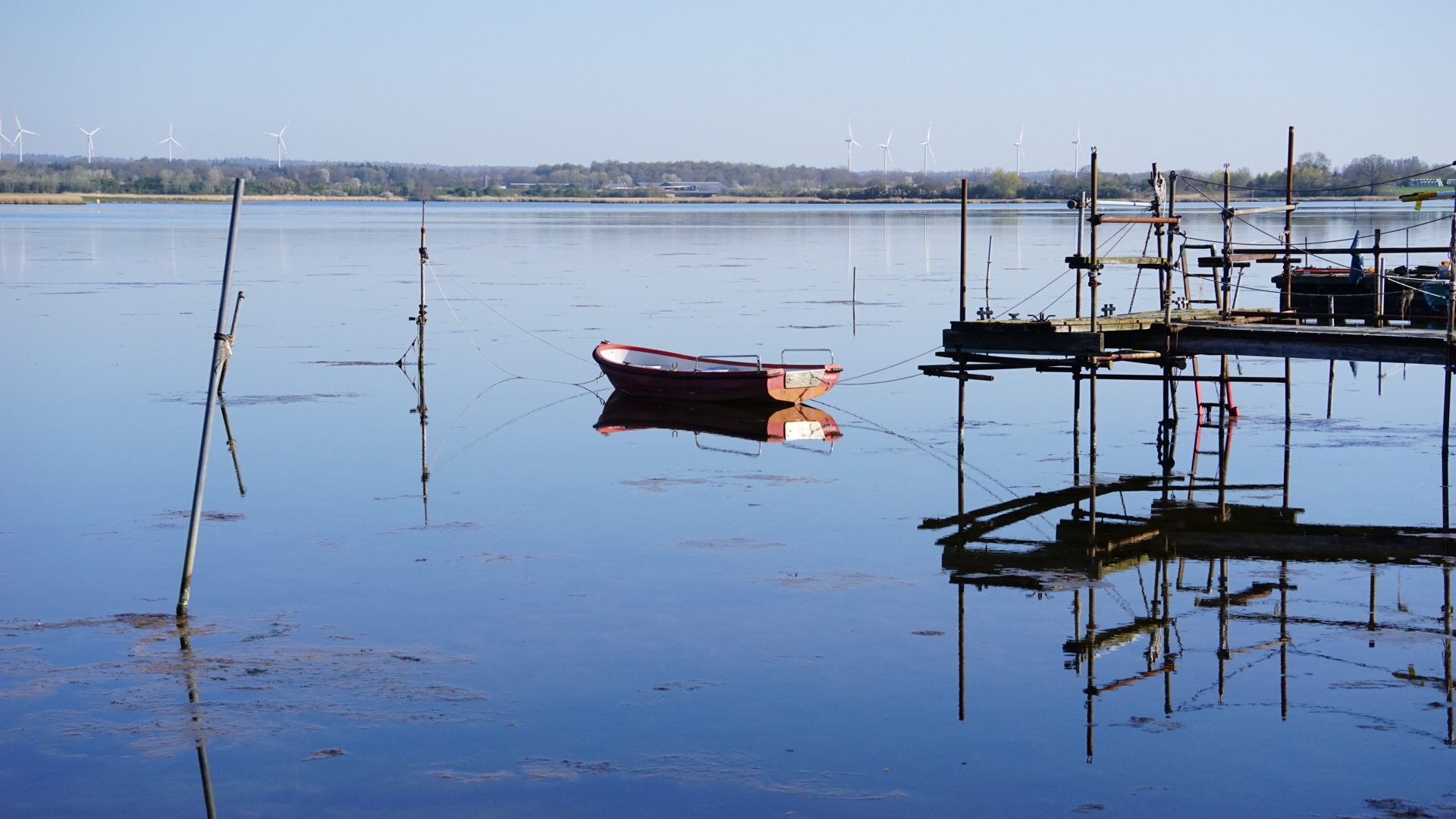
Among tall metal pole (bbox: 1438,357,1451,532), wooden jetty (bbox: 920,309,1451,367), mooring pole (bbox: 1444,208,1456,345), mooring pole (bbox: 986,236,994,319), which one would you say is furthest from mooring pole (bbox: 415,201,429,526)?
mooring pole (bbox: 1444,208,1456,345)

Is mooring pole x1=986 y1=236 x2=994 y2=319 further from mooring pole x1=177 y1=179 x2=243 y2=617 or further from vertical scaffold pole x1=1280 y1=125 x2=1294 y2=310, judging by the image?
mooring pole x1=177 y1=179 x2=243 y2=617

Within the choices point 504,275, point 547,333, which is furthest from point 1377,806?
point 504,275

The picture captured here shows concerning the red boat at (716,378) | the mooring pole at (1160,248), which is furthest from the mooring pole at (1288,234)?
the red boat at (716,378)

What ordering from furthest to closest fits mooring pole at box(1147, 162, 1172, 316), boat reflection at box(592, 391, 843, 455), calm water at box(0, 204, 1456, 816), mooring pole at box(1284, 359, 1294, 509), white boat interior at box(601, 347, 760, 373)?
1. white boat interior at box(601, 347, 760, 373)
2. boat reflection at box(592, 391, 843, 455)
3. mooring pole at box(1284, 359, 1294, 509)
4. mooring pole at box(1147, 162, 1172, 316)
5. calm water at box(0, 204, 1456, 816)

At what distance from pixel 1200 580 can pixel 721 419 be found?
42.8 feet

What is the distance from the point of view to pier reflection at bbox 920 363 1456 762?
1245cm

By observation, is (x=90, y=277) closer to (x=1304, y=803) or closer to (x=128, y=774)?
(x=128, y=774)

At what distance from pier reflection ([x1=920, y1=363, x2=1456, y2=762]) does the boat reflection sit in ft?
16.0

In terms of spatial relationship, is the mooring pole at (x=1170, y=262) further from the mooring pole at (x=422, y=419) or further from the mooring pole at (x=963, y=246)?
the mooring pole at (x=422, y=419)

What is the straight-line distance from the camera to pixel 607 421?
2703 centimetres

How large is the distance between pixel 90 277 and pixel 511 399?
3702 centimetres

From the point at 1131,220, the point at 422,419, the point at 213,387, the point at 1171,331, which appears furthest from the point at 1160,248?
the point at 213,387

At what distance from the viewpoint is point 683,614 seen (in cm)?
1431

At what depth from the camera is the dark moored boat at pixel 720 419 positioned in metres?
25.9
